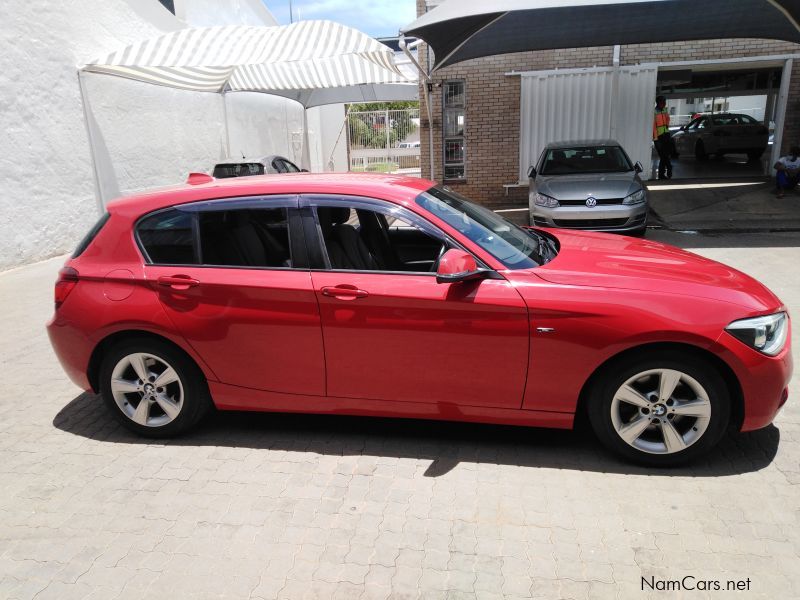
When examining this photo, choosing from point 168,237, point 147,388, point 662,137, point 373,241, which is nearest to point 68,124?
point 168,237

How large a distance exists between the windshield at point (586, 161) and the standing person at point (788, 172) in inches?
155

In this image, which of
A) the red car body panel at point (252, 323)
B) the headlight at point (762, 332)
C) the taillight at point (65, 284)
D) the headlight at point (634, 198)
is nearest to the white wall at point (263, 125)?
the headlight at point (634, 198)

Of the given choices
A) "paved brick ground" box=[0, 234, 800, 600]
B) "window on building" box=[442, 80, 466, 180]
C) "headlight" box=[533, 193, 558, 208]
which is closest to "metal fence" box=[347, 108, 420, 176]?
"window on building" box=[442, 80, 466, 180]

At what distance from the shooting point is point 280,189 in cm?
380

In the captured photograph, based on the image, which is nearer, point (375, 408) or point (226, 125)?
point (375, 408)

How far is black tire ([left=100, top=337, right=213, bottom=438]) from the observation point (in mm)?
3848

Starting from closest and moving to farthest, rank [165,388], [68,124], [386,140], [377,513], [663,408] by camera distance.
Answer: [377,513], [663,408], [165,388], [68,124], [386,140]

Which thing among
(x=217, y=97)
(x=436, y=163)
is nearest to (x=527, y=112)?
(x=436, y=163)

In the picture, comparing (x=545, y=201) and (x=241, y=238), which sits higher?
(x=241, y=238)

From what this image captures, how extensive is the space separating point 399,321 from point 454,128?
12.5 meters

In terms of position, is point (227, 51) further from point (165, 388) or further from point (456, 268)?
point (456, 268)

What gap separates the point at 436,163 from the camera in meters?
15.4

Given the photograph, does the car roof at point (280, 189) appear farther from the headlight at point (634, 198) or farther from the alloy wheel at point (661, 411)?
the headlight at point (634, 198)

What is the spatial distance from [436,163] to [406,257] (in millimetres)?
11060
